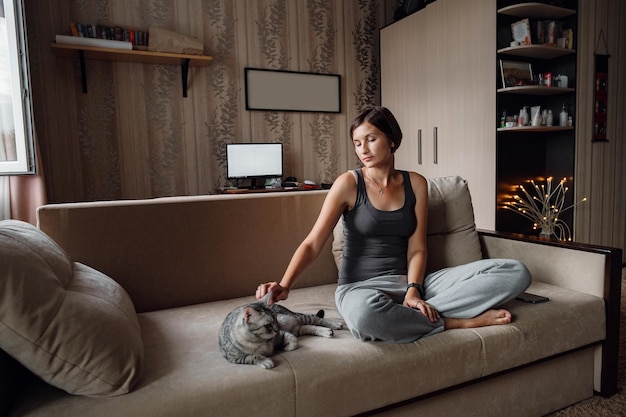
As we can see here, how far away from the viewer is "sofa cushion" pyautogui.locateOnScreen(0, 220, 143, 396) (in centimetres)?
93

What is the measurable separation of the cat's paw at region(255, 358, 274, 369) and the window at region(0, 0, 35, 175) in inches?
88.9

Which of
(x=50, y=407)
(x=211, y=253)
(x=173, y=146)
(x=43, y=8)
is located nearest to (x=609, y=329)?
(x=211, y=253)

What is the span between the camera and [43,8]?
350 centimetres

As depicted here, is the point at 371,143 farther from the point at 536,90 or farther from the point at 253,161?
the point at 253,161

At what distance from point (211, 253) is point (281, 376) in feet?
2.50

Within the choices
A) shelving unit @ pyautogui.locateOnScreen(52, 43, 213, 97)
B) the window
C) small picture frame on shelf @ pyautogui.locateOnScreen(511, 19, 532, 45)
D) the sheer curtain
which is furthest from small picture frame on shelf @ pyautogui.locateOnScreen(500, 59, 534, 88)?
the sheer curtain

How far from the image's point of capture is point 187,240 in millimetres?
1723

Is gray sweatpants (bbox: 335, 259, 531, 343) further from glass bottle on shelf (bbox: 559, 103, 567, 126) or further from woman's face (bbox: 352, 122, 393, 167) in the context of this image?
glass bottle on shelf (bbox: 559, 103, 567, 126)

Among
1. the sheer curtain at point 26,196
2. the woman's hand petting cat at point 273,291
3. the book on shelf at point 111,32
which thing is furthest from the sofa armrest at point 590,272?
the book on shelf at point 111,32

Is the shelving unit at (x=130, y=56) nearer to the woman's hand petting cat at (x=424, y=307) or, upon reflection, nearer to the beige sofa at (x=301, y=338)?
the beige sofa at (x=301, y=338)

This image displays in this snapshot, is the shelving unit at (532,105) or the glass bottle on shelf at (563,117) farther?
the glass bottle on shelf at (563,117)

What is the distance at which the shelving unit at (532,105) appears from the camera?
131 inches

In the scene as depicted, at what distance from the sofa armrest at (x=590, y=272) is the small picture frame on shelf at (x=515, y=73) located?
186cm

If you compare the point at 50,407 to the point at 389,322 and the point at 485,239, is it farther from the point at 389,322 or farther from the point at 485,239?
the point at 485,239
